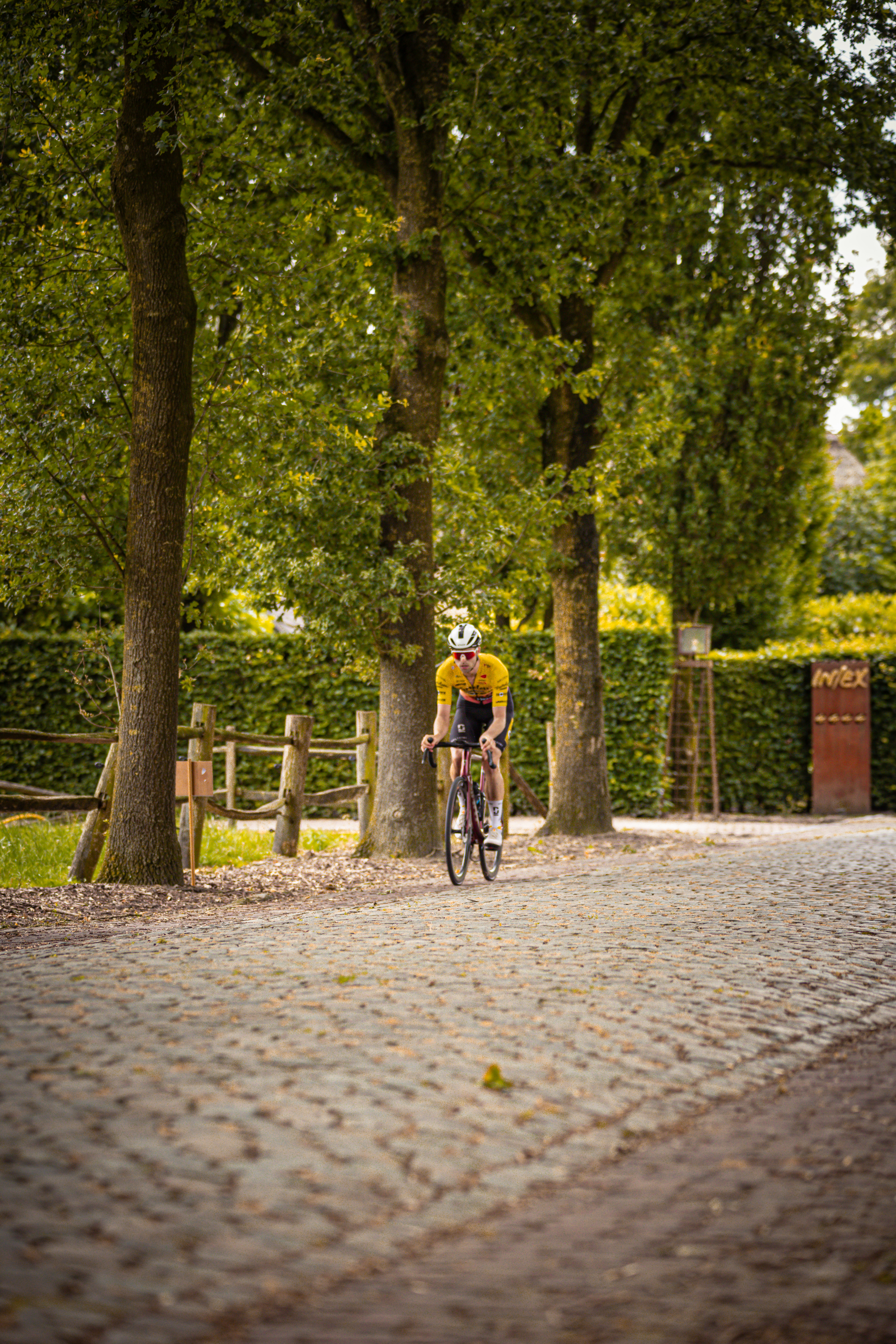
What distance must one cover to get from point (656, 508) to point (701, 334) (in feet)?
10.3

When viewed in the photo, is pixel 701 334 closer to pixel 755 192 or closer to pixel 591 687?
pixel 755 192

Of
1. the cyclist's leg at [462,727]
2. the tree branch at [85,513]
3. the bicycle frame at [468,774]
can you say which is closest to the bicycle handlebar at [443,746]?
the bicycle frame at [468,774]

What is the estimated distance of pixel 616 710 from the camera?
2048 cm

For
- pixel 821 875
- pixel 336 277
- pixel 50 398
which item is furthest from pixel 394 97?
pixel 821 875

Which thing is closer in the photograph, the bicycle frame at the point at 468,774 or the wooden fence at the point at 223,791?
the wooden fence at the point at 223,791

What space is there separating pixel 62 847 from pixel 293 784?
2.39 metres

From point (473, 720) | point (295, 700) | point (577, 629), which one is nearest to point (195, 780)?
point (473, 720)

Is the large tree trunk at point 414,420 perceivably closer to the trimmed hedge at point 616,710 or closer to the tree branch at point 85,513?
the tree branch at point 85,513

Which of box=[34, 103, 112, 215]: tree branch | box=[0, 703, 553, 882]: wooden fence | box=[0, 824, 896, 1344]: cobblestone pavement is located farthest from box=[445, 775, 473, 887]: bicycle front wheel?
box=[34, 103, 112, 215]: tree branch

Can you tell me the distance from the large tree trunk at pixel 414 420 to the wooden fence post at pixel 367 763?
1.39 metres

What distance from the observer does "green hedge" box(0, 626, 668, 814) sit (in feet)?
66.9

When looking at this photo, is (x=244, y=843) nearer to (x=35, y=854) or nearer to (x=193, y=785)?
(x=35, y=854)

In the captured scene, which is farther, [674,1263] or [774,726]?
[774,726]

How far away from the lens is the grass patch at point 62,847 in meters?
10.5
